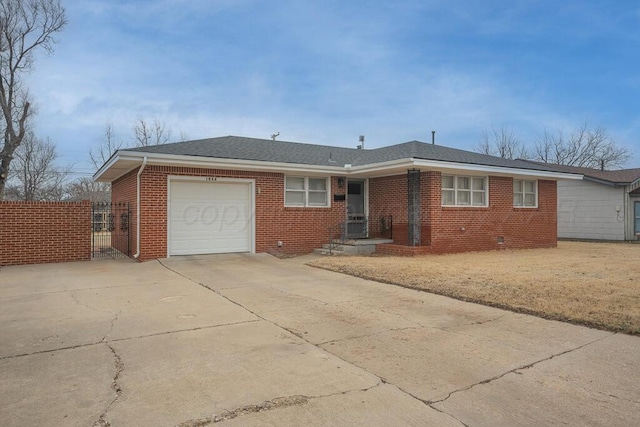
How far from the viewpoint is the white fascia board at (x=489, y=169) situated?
13203mm

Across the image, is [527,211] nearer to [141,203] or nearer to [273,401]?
[141,203]

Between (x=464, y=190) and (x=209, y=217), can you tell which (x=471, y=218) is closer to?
(x=464, y=190)

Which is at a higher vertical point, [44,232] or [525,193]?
[525,193]

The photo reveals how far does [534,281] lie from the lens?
8.60 metres

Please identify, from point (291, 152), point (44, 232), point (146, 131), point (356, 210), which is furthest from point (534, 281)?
point (146, 131)

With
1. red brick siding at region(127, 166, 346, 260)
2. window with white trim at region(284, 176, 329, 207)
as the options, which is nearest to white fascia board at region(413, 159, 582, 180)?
red brick siding at region(127, 166, 346, 260)

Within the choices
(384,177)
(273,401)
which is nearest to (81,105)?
(384,177)

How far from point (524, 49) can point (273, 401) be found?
59.8 feet

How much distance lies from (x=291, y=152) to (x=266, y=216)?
290 centimetres

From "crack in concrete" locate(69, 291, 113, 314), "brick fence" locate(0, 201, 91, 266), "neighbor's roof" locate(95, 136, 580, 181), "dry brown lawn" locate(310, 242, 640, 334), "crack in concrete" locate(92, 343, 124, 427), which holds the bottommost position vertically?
"crack in concrete" locate(92, 343, 124, 427)

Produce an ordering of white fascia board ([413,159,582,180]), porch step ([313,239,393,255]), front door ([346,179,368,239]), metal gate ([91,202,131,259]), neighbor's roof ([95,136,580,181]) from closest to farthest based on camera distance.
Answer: neighbor's roof ([95,136,580,181])
white fascia board ([413,159,582,180])
metal gate ([91,202,131,259])
porch step ([313,239,393,255])
front door ([346,179,368,239])

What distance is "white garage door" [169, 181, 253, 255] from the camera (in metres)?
12.6

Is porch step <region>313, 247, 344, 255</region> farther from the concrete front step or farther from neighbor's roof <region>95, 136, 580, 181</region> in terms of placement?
neighbor's roof <region>95, 136, 580, 181</region>

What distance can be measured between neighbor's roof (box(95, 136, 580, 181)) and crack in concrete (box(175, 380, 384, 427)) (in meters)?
9.37
